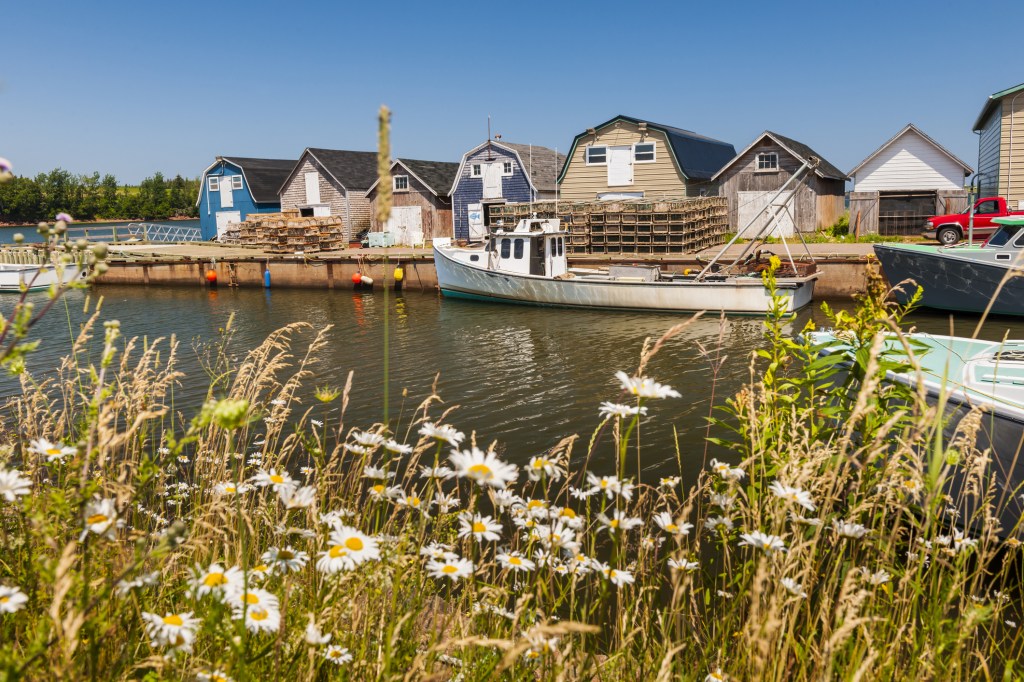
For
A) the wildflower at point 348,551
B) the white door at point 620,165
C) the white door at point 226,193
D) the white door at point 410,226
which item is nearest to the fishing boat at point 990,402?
the wildflower at point 348,551

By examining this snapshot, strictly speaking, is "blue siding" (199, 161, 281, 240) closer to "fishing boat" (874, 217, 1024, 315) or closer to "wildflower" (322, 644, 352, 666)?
"fishing boat" (874, 217, 1024, 315)

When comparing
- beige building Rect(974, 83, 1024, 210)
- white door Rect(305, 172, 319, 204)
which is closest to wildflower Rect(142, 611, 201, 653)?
beige building Rect(974, 83, 1024, 210)

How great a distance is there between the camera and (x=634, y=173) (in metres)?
35.1

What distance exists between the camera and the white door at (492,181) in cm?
3762

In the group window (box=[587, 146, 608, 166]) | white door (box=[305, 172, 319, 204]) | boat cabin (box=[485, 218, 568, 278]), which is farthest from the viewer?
white door (box=[305, 172, 319, 204])

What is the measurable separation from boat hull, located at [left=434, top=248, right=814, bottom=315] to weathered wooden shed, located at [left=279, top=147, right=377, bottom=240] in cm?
1817

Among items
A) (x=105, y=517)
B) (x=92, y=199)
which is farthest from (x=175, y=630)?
(x=92, y=199)

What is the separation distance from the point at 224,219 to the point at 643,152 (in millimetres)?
25877

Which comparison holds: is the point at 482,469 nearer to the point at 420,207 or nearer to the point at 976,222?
the point at 976,222

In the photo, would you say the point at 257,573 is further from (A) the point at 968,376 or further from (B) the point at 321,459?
(A) the point at 968,376

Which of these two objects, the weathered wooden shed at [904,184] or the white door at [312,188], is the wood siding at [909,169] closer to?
the weathered wooden shed at [904,184]

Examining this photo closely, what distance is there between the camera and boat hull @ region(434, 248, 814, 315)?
21031 mm

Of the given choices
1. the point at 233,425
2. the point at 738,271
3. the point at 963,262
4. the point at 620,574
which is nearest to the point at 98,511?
the point at 233,425

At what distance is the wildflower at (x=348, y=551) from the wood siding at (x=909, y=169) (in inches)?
1332
